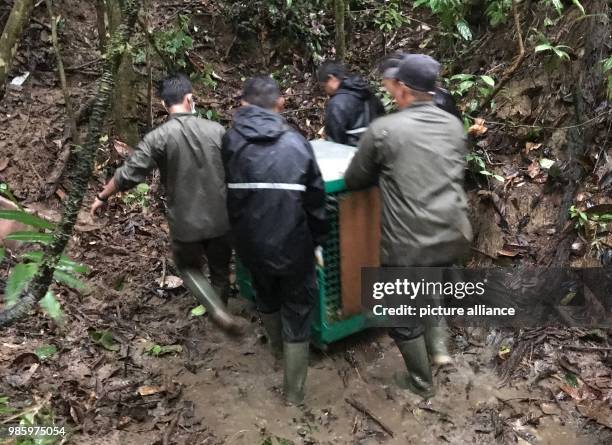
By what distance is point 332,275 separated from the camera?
4.27 meters

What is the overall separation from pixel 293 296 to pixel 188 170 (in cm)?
127

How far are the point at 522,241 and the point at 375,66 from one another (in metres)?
4.48

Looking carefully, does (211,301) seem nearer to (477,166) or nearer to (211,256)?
(211,256)

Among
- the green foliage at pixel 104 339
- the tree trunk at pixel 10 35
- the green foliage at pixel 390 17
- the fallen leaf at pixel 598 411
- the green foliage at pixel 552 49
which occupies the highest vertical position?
the tree trunk at pixel 10 35

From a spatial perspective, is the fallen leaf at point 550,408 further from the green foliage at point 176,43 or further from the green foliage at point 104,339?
the green foliage at point 176,43

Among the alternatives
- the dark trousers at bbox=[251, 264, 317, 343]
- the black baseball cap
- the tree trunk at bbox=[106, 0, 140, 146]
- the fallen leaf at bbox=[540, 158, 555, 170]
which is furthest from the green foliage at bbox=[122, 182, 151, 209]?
the fallen leaf at bbox=[540, 158, 555, 170]

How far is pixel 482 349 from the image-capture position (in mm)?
4539

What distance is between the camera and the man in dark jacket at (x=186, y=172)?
4.17 meters

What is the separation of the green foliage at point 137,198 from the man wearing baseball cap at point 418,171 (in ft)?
11.8

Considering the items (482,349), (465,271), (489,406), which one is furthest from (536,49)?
(489,406)

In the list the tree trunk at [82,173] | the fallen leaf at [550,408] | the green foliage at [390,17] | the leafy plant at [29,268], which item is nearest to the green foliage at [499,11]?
the green foliage at [390,17]

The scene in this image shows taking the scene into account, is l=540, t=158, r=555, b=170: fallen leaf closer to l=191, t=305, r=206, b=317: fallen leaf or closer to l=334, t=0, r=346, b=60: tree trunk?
l=334, t=0, r=346, b=60: tree trunk

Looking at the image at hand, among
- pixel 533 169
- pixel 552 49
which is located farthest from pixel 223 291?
pixel 552 49

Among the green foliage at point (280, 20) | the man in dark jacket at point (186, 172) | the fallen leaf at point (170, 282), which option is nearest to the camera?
the man in dark jacket at point (186, 172)
